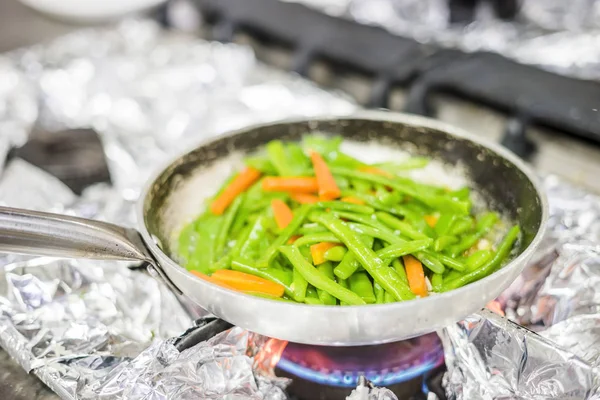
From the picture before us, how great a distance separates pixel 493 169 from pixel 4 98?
1.85 meters

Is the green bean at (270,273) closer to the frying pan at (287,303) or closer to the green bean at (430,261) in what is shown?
the frying pan at (287,303)

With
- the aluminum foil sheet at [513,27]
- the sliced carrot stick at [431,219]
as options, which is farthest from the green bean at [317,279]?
the aluminum foil sheet at [513,27]

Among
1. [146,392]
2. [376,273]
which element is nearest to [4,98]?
[146,392]

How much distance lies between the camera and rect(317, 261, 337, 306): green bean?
1.06m

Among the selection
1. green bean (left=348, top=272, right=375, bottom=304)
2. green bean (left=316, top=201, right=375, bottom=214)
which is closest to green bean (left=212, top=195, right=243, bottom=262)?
green bean (left=316, top=201, right=375, bottom=214)

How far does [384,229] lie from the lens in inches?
46.6

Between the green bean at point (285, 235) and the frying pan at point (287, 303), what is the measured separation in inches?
6.4

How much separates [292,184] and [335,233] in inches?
9.4

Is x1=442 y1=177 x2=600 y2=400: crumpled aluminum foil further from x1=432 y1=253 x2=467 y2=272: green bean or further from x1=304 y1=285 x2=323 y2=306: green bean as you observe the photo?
x1=304 y1=285 x2=323 y2=306: green bean

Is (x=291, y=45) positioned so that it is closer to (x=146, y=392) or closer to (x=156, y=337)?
(x=156, y=337)

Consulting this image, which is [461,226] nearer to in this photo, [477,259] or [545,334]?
[477,259]

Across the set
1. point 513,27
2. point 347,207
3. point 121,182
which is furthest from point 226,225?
point 513,27

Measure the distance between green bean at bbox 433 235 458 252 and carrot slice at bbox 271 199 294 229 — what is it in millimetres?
318

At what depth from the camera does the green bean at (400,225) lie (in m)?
1.17
